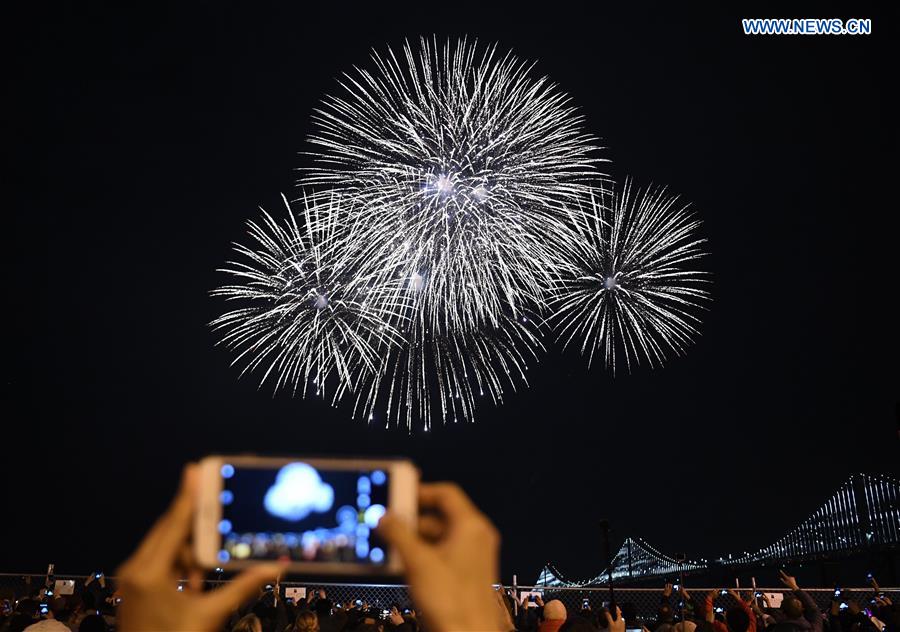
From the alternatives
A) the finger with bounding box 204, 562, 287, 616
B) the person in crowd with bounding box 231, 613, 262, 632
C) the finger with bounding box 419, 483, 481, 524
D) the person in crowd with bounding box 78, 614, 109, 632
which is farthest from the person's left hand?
the person in crowd with bounding box 78, 614, 109, 632

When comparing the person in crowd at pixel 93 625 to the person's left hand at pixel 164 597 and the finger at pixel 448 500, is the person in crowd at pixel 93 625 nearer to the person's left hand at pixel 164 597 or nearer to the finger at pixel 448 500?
the person's left hand at pixel 164 597

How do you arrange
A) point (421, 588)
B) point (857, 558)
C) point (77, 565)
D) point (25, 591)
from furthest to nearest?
point (857, 558), point (77, 565), point (25, 591), point (421, 588)

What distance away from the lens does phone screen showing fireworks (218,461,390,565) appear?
1.92 metres

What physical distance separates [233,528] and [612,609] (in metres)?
7.84

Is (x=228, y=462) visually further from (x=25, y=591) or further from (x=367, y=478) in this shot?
(x=25, y=591)

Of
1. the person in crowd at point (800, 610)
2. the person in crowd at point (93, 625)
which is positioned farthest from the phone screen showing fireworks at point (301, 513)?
the person in crowd at point (800, 610)

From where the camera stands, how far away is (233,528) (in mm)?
1924

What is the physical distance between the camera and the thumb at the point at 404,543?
154cm

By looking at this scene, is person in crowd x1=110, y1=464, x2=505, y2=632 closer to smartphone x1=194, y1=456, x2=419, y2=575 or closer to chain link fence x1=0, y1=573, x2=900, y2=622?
smartphone x1=194, y1=456, x2=419, y2=575

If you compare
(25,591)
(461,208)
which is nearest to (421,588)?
(25,591)

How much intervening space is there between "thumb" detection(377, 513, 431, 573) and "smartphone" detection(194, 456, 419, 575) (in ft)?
0.84

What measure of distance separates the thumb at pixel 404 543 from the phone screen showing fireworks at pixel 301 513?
295 millimetres

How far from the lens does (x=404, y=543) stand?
157 centimetres

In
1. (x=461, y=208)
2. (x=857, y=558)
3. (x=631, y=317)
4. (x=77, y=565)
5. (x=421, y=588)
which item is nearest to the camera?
(x=421, y=588)
